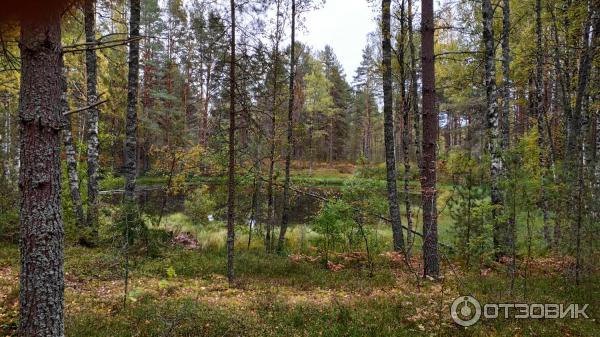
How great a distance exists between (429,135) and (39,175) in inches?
275

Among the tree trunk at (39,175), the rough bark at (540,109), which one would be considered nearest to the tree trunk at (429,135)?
the rough bark at (540,109)

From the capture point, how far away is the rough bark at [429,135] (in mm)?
7762

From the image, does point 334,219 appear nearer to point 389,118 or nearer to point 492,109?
point 389,118

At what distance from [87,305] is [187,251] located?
560 cm

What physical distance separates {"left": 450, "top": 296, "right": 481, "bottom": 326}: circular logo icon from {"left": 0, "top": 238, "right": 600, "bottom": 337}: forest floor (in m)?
0.11

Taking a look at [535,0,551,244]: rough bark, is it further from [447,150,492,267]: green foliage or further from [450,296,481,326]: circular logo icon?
[450,296,481,326]: circular logo icon

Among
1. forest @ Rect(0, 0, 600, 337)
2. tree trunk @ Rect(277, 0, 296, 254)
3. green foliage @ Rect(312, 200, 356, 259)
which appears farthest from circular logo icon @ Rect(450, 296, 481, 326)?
tree trunk @ Rect(277, 0, 296, 254)

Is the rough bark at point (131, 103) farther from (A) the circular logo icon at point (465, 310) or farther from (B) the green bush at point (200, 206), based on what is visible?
(A) the circular logo icon at point (465, 310)

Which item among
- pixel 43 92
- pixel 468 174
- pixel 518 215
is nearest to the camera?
pixel 43 92

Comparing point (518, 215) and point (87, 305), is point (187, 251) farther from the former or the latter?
point (518, 215)

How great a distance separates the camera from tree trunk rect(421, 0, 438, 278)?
7762 mm

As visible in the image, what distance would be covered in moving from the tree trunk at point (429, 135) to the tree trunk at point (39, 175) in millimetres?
6702

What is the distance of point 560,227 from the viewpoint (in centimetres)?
791

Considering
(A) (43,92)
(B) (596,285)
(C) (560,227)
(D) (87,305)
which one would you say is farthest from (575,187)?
(D) (87,305)
